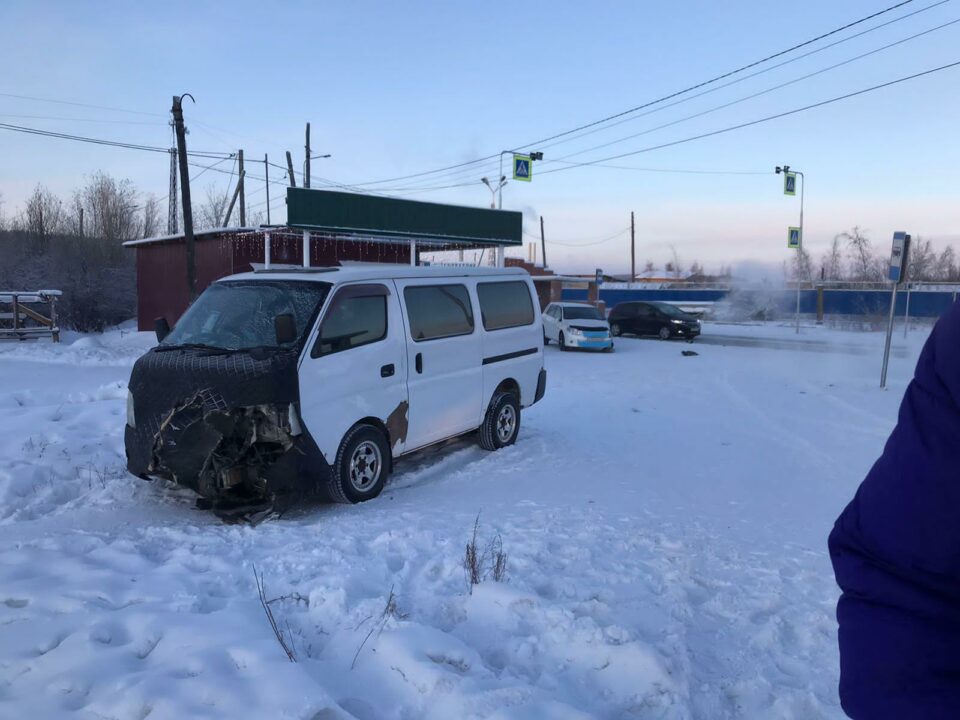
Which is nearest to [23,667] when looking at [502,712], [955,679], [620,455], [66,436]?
[502,712]

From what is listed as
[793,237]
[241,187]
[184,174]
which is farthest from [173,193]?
[793,237]

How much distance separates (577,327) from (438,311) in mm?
16228

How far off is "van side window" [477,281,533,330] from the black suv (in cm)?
1946

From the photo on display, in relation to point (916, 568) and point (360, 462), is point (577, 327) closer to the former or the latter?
point (360, 462)

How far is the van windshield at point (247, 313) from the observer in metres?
6.27

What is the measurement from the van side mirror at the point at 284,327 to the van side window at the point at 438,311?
1531mm

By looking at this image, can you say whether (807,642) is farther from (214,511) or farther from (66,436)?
(66,436)

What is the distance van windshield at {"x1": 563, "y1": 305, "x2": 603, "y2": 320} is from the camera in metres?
24.3

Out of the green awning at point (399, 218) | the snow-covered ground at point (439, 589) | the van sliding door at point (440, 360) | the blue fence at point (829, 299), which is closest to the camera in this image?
the snow-covered ground at point (439, 589)

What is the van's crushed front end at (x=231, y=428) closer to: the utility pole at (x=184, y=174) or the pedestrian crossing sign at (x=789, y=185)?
the utility pole at (x=184, y=174)

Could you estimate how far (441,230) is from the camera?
2216cm

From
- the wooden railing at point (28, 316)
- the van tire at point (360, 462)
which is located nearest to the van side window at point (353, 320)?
the van tire at point (360, 462)

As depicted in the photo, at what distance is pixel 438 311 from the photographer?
773 centimetres

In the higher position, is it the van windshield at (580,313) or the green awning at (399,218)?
the green awning at (399,218)
